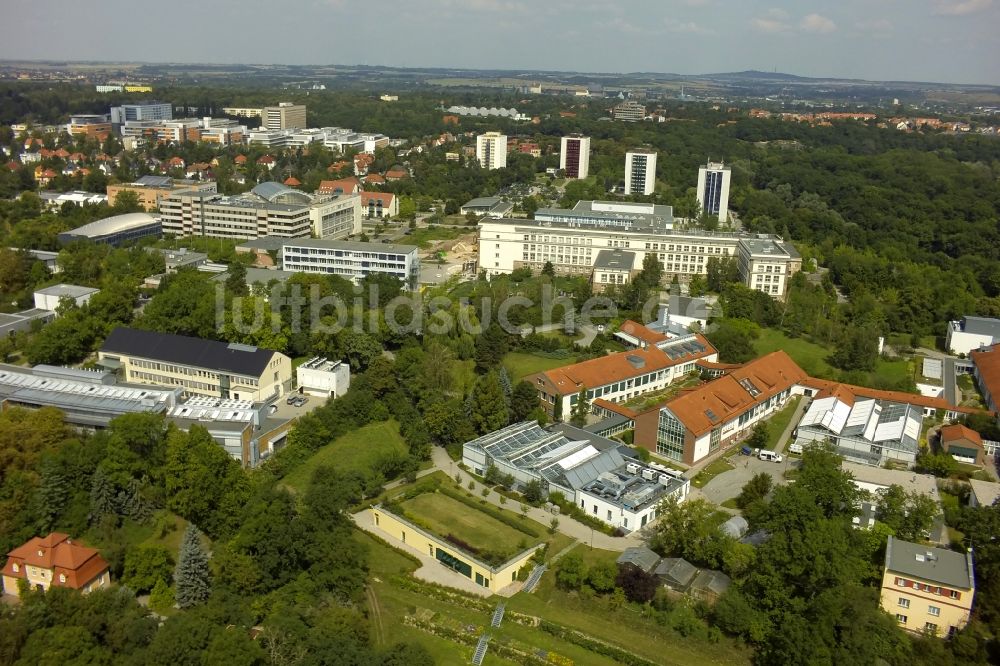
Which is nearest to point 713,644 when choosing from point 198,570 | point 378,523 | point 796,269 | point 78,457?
point 378,523

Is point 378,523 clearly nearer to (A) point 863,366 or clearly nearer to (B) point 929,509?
(B) point 929,509

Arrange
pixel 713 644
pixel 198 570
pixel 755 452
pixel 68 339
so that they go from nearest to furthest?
Answer: pixel 713 644 < pixel 198 570 < pixel 755 452 < pixel 68 339

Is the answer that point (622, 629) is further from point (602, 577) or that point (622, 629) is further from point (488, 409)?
point (488, 409)

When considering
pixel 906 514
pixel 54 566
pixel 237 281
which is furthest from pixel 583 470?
pixel 237 281

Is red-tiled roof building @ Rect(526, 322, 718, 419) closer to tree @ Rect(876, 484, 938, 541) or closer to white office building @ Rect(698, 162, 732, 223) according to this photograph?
tree @ Rect(876, 484, 938, 541)

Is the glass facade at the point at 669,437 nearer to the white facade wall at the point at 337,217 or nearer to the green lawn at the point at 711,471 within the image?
the green lawn at the point at 711,471

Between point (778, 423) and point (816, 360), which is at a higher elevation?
point (816, 360)
